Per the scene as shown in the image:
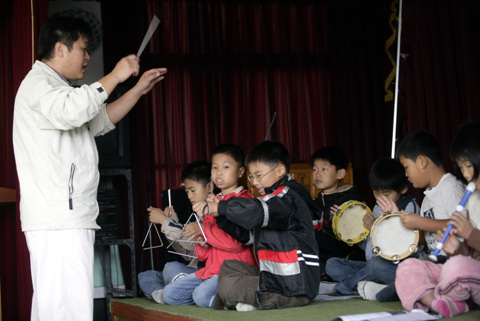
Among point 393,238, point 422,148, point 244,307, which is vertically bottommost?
point 244,307

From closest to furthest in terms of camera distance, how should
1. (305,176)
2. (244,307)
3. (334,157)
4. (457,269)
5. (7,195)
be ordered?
(457,269) < (244,307) < (7,195) < (334,157) < (305,176)

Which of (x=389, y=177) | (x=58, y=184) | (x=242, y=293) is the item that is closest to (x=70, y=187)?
(x=58, y=184)

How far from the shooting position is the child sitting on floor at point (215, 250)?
8.25ft

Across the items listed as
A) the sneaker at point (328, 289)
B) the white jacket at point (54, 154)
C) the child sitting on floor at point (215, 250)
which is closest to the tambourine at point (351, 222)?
the sneaker at point (328, 289)

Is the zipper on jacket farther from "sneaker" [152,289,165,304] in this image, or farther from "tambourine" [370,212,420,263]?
"tambourine" [370,212,420,263]

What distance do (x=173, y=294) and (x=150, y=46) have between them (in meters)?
2.15

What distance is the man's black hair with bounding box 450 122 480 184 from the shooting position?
181 cm

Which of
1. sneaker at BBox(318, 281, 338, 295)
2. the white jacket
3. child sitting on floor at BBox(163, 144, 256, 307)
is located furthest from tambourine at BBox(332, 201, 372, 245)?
the white jacket

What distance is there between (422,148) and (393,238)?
1.32 feet

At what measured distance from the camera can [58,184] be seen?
6.35ft

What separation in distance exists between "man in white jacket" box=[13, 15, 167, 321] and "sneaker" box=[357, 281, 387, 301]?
1159 millimetres

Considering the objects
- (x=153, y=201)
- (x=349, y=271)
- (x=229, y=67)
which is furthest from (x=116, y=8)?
(x=349, y=271)

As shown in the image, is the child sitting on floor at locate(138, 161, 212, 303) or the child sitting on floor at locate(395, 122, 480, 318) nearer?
the child sitting on floor at locate(395, 122, 480, 318)

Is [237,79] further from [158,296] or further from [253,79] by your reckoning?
[158,296]
